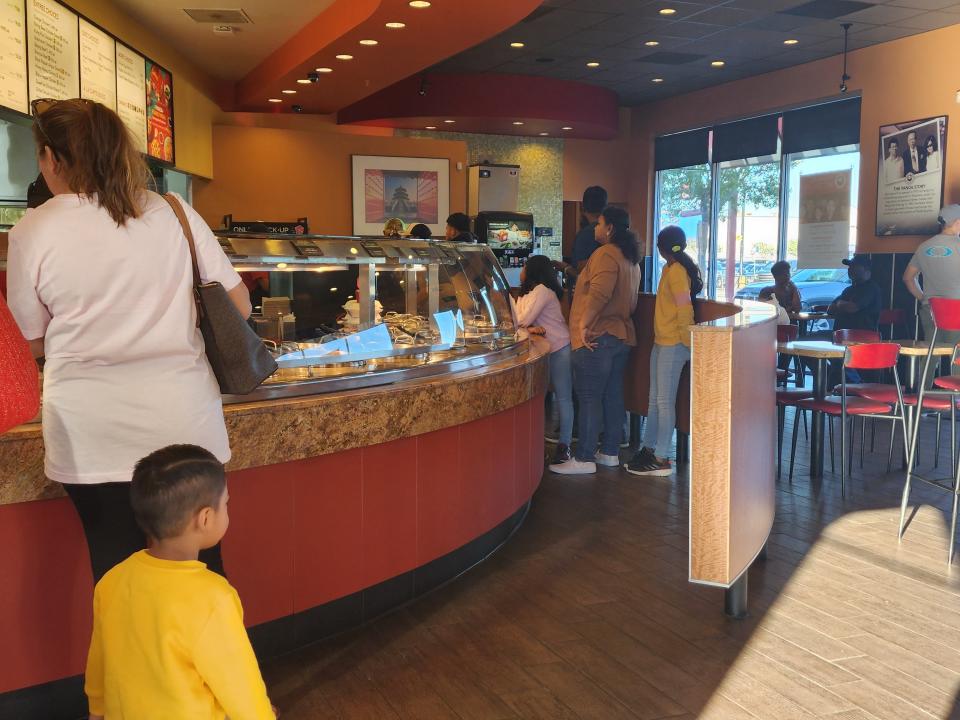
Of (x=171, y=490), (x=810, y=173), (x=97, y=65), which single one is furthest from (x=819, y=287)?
(x=171, y=490)

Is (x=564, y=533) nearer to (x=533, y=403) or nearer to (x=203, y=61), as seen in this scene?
(x=533, y=403)

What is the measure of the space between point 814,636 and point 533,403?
75.4 inches

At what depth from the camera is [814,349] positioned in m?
5.64

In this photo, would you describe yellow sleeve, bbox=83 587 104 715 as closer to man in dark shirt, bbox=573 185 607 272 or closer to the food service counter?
the food service counter

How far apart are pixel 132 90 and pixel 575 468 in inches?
171

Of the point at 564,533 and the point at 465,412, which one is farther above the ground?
the point at 465,412

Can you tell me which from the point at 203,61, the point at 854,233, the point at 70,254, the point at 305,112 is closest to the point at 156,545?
the point at 70,254

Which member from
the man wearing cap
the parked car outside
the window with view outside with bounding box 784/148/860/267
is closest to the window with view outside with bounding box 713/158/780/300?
the window with view outside with bounding box 784/148/860/267

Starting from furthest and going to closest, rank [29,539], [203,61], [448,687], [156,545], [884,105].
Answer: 1. [884,105]
2. [203,61]
3. [448,687]
4. [29,539]
5. [156,545]

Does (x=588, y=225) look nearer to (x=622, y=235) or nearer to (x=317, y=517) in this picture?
(x=622, y=235)

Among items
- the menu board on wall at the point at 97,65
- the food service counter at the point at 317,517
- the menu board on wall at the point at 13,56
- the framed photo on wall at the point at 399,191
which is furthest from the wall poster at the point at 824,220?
the menu board on wall at the point at 13,56

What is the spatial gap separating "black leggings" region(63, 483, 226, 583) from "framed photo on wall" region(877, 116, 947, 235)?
8.79 m

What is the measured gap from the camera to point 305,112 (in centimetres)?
1046

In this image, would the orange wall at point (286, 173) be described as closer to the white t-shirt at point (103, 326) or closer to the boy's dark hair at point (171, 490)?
the white t-shirt at point (103, 326)
